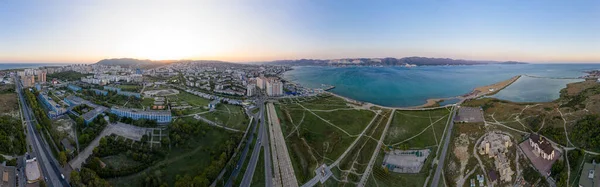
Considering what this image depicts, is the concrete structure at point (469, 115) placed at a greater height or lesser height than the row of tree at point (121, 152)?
greater

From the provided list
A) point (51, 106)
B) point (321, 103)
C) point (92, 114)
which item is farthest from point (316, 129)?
point (51, 106)

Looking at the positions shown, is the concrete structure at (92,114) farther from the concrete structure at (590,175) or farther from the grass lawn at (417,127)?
the concrete structure at (590,175)

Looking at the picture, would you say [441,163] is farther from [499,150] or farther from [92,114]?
[92,114]

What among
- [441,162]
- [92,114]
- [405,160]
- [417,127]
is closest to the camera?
[441,162]

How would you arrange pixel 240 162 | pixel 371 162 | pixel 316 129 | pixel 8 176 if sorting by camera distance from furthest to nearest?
pixel 316 129
pixel 371 162
pixel 240 162
pixel 8 176

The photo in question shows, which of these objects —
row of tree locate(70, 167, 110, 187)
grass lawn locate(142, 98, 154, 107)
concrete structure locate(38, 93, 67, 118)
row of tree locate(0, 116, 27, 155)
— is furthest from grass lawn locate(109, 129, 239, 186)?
concrete structure locate(38, 93, 67, 118)

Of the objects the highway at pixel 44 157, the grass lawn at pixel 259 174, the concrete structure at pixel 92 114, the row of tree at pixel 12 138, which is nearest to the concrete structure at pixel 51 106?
the highway at pixel 44 157

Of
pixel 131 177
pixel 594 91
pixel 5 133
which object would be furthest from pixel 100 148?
pixel 594 91
